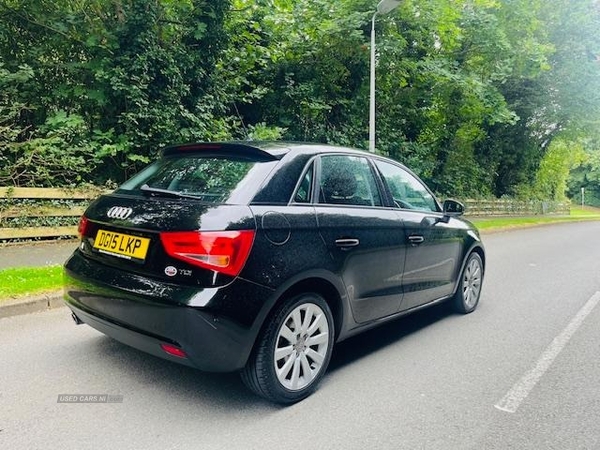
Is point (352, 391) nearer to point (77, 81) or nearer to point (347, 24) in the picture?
point (77, 81)

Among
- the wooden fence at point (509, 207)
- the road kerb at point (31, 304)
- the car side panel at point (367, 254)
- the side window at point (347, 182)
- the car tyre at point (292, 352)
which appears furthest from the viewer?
the wooden fence at point (509, 207)

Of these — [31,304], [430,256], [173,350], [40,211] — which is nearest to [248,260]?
[173,350]

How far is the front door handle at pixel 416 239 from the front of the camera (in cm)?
406

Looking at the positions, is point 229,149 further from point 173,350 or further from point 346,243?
point 173,350

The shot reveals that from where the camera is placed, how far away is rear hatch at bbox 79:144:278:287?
2.66 meters

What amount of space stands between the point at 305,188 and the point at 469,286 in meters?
3.00

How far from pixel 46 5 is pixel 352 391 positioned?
10.4m

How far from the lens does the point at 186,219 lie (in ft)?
8.96

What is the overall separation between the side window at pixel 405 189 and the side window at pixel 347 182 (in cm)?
24

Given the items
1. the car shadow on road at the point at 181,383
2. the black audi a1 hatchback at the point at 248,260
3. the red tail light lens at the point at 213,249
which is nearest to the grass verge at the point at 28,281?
the car shadow on road at the point at 181,383

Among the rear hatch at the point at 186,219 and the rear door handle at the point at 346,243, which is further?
the rear door handle at the point at 346,243

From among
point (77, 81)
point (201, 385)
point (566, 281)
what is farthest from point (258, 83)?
point (201, 385)

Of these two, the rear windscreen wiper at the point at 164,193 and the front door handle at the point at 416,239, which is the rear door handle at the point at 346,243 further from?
the rear windscreen wiper at the point at 164,193

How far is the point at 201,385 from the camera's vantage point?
3.20 m
